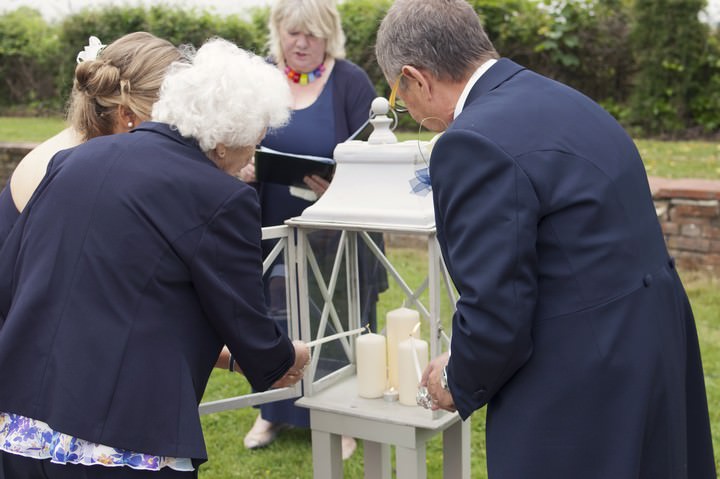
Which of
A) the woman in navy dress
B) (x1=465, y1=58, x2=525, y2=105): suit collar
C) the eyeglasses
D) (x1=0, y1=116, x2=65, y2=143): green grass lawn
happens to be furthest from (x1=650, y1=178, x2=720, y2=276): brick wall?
(x1=0, y1=116, x2=65, y2=143): green grass lawn

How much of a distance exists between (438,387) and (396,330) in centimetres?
73

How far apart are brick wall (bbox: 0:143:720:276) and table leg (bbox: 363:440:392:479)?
3.69 m

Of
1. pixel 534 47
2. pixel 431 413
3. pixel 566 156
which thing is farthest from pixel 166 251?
pixel 534 47

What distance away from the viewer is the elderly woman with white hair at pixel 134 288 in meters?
1.89

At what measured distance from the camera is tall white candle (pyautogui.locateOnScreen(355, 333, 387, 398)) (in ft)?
8.89

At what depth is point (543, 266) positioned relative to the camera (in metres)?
1.77

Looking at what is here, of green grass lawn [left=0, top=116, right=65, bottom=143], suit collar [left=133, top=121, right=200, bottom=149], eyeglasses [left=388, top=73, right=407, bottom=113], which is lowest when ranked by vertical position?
green grass lawn [left=0, top=116, right=65, bottom=143]

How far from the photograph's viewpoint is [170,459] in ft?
6.48

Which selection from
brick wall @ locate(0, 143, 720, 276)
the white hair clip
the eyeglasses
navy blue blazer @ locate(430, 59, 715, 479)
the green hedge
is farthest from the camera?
the green hedge

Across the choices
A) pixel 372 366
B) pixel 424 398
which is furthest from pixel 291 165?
pixel 424 398

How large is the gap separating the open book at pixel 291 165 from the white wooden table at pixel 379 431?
2.21 ft

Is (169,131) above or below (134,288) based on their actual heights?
above

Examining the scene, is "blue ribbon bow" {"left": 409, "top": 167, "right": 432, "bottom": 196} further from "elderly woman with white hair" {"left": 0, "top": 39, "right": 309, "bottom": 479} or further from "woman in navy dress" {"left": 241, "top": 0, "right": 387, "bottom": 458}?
"woman in navy dress" {"left": 241, "top": 0, "right": 387, "bottom": 458}

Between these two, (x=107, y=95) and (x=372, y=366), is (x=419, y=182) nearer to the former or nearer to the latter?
(x=372, y=366)
